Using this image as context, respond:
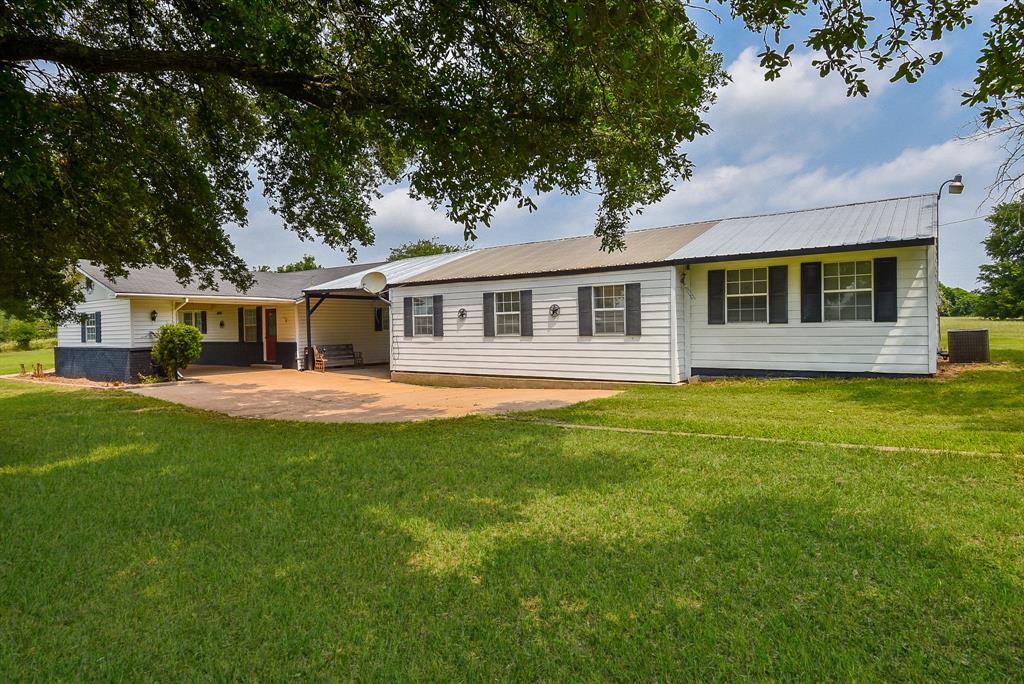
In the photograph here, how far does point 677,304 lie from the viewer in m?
11.9

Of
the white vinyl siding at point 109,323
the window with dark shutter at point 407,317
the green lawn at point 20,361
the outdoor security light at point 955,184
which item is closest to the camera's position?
the outdoor security light at point 955,184

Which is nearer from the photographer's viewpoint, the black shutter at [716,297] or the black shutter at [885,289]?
the black shutter at [885,289]

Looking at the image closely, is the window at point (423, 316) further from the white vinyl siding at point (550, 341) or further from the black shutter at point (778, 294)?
the black shutter at point (778, 294)

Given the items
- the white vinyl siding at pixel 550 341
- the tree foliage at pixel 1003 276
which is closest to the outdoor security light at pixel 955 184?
the white vinyl siding at pixel 550 341

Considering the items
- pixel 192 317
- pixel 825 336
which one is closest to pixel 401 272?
pixel 192 317

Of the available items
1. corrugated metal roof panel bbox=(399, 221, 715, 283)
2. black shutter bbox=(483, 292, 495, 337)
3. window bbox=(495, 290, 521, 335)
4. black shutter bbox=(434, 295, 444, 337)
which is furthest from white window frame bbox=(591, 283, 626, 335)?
black shutter bbox=(434, 295, 444, 337)

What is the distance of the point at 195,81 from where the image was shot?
8.19m

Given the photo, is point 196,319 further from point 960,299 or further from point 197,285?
point 960,299

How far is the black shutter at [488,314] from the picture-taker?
562 inches

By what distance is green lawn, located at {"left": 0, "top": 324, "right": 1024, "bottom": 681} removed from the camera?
2.52 metres

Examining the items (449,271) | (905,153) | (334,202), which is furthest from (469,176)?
(905,153)

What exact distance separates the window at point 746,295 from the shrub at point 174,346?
46.4ft

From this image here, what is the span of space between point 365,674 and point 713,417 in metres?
6.64

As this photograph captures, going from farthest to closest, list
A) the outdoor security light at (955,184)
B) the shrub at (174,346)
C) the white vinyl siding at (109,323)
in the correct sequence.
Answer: the white vinyl siding at (109,323) < the shrub at (174,346) < the outdoor security light at (955,184)
